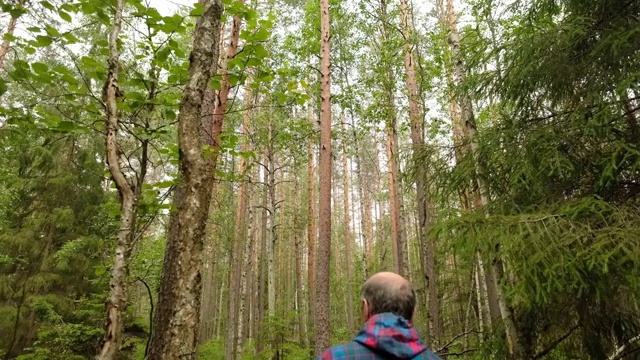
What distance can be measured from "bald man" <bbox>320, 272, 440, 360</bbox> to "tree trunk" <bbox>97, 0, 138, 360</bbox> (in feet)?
4.27

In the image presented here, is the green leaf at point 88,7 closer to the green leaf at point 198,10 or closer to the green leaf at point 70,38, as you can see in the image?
the green leaf at point 70,38

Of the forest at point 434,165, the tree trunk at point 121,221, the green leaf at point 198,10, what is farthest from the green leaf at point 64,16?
the green leaf at point 198,10

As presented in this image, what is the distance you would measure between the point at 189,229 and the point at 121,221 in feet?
1.35

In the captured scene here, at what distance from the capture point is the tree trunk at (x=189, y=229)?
2275 millimetres

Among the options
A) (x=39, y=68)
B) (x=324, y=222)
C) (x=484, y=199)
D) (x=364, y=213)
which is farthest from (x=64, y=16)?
(x=364, y=213)

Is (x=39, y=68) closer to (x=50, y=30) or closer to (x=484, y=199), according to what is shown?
(x=50, y=30)

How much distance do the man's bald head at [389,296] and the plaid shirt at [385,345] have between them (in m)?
0.13

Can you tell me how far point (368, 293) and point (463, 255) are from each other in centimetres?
211

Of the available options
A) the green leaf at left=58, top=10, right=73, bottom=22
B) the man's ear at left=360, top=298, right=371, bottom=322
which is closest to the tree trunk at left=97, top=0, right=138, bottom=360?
the green leaf at left=58, top=10, right=73, bottom=22

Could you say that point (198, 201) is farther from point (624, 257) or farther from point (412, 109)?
point (412, 109)

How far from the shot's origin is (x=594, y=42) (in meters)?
4.59

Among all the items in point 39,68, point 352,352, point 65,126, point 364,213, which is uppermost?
point 364,213

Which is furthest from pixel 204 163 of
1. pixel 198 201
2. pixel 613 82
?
pixel 613 82

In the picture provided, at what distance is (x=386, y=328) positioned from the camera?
5.21ft
